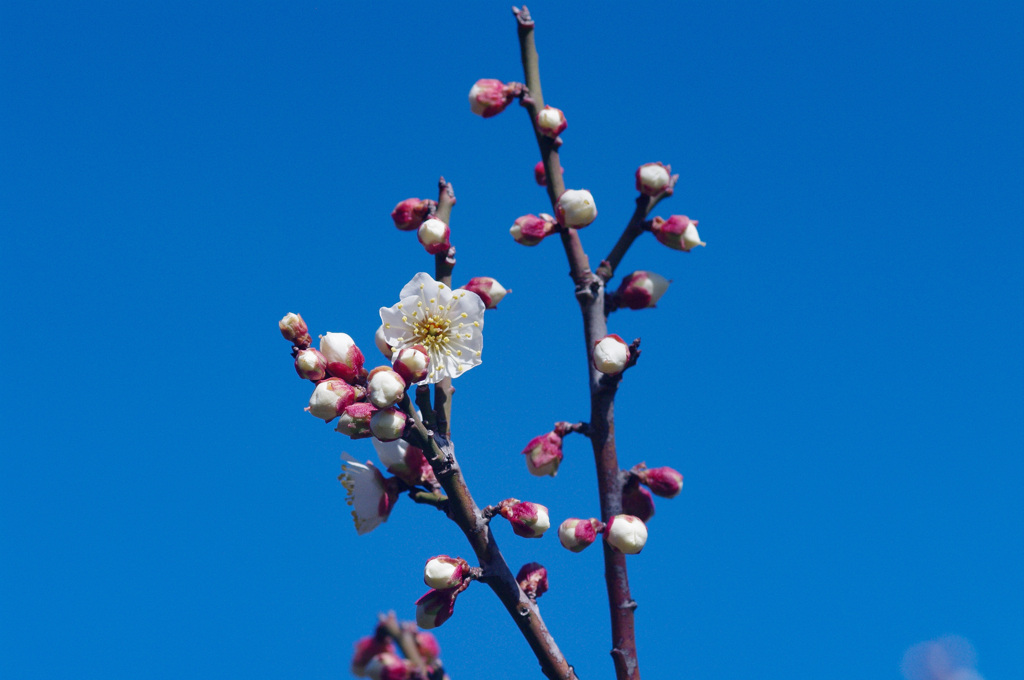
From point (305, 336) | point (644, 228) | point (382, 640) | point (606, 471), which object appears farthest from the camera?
point (644, 228)

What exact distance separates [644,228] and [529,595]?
811 mm

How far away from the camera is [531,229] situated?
5.68ft

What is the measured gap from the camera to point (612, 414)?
5.43ft

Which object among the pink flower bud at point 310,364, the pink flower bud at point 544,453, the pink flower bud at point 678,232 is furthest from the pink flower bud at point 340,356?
the pink flower bud at point 678,232

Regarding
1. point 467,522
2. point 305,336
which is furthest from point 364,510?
point 305,336

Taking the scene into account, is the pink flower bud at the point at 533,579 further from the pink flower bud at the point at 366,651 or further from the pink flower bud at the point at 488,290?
the pink flower bud at the point at 366,651

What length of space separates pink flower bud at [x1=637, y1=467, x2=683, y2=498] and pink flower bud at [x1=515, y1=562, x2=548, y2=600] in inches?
11.4

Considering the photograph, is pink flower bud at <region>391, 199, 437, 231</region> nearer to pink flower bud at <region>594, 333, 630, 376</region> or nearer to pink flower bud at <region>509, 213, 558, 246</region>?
pink flower bud at <region>509, 213, 558, 246</region>

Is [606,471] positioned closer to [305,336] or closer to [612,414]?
[612,414]

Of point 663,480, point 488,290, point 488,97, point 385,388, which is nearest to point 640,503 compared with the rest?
point 663,480

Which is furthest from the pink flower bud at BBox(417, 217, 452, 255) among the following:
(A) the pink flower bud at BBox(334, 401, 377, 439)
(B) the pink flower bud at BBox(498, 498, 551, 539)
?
(B) the pink flower bud at BBox(498, 498, 551, 539)

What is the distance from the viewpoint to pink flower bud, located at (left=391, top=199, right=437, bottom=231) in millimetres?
1786

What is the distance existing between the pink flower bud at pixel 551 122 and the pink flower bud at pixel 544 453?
64cm

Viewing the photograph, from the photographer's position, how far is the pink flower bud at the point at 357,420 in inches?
55.2
